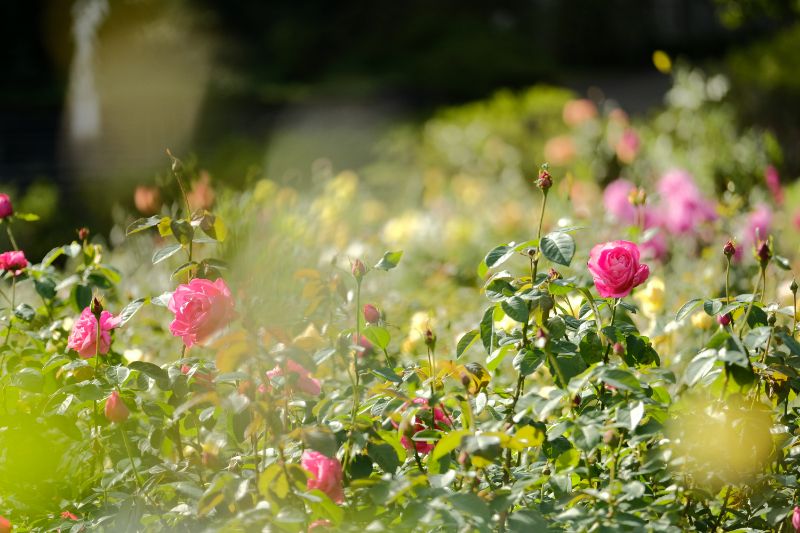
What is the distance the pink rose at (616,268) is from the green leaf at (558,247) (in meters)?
0.10

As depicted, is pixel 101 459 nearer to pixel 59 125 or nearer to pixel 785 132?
pixel 785 132

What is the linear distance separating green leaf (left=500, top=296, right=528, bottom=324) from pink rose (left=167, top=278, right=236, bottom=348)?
18.9 inches

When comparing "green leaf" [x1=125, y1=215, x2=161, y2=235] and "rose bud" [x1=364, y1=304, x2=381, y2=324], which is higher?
"green leaf" [x1=125, y1=215, x2=161, y2=235]

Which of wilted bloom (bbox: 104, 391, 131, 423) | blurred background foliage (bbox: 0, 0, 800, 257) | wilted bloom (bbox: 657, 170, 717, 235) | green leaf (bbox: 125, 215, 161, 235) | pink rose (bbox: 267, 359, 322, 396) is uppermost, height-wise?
blurred background foliage (bbox: 0, 0, 800, 257)

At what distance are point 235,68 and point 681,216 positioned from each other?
13.6 metres

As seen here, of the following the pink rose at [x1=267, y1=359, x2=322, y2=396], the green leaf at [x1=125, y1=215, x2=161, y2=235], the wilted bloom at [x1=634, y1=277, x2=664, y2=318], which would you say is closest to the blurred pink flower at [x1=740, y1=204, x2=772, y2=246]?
the wilted bloom at [x1=634, y1=277, x2=664, y2=318]

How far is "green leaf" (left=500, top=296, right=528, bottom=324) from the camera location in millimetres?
1600

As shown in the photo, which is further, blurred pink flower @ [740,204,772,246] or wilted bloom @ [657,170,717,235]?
wilted bloom @ [657,170,717,235]

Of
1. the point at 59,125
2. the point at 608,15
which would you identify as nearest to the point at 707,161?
the point at 59,125

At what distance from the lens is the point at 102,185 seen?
941 centimetres

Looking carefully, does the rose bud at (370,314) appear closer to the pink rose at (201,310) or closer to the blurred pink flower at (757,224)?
the pink rose at (201,310)

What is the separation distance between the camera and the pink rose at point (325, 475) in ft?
4.96

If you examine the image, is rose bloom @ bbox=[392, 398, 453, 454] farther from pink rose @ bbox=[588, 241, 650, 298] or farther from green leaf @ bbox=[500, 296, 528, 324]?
pink rose @ bbox=[588, 241, 650, 298]

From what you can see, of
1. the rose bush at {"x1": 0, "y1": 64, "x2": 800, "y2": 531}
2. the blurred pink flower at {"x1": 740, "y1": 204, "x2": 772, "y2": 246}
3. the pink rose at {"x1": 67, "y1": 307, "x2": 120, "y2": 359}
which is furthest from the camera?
the blurred pink flower at {"x1": 740, "y1": 204, "x2": 772, "y2": 246}
